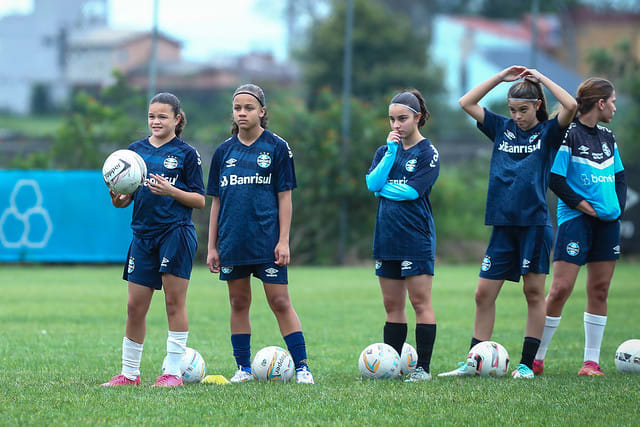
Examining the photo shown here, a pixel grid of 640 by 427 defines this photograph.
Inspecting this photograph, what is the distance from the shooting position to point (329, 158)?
2056 centimetres

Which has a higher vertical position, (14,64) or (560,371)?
(14,64)

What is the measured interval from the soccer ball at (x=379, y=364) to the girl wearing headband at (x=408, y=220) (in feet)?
0.46

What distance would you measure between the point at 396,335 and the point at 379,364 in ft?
1.09

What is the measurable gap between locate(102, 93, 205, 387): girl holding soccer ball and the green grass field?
0.29 metres

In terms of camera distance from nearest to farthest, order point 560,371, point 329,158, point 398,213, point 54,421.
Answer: point 54,421, point 398,213, point 560,371, point 329,158

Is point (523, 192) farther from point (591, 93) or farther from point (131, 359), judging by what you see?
point (131, 359)

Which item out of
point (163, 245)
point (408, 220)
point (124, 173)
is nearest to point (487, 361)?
point (408, 220)

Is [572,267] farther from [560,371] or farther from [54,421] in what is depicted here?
[54,421]

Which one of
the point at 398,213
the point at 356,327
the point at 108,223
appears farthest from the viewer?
the point at 108,223

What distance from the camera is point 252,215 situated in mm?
5953

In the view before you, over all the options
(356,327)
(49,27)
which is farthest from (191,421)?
(49,27)

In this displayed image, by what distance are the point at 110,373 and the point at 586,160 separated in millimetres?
3969

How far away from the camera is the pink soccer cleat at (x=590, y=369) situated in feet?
21.4

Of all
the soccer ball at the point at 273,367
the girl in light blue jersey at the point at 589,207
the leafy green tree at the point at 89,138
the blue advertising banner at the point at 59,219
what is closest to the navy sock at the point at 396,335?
the soccer ball at the point at 273,367
